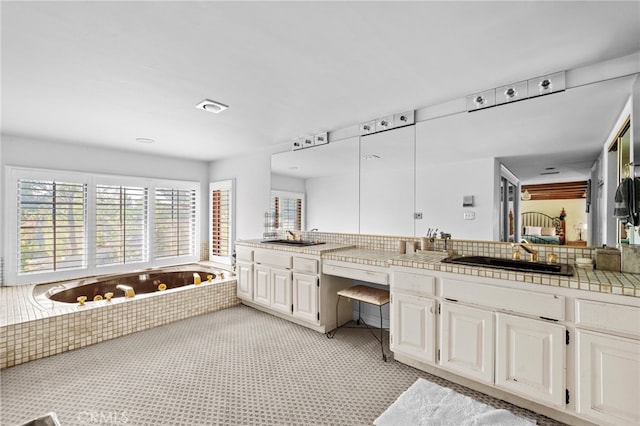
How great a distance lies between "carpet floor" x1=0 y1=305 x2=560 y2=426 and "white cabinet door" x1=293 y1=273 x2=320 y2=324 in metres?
0.19

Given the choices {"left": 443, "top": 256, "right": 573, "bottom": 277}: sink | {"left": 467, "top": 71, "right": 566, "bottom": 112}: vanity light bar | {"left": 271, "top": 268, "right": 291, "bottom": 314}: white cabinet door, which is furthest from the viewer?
{"left": 271, "top": 268, "right": 291, "bottom": 314}: white cabinet door

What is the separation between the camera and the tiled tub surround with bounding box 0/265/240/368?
2.39 m

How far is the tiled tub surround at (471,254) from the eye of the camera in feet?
5.25

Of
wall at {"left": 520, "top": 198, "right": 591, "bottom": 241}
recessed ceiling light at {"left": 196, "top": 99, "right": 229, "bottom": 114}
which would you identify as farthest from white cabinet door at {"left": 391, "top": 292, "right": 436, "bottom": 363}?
recessed ceiling light at {"left": 196, "top": 99, "right": 229, "bottom": 114}

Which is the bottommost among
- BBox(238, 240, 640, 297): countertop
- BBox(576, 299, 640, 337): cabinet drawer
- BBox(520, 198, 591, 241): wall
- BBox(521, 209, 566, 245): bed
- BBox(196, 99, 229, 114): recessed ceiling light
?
BBox(576, 299, 640, 337): cabinet drawer

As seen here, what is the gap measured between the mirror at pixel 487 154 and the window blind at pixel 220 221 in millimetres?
2419

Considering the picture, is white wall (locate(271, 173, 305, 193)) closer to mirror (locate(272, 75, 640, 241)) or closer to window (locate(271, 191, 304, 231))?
window (locate(271, 191, 304, 231))

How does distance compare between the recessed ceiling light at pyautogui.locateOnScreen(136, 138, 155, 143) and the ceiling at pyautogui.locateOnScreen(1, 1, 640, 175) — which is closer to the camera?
the ceiling at pyautogui.locateOnScreen(1, 1, 640, 175)

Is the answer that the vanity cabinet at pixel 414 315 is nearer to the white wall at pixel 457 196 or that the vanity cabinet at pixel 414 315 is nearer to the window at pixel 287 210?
the white wall at pixel 457 196

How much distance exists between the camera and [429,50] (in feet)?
5.83

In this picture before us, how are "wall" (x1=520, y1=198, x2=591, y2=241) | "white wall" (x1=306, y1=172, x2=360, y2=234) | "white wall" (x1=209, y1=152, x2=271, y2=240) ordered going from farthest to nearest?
"white wall" (x1=209, y1=152, x2=271, y2=240), "white wall" (x1=306, y1=172, x2=360, y2=234), "wall" (x1=520, y1=198, x2=591, y2=241)

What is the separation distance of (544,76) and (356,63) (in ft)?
4.43

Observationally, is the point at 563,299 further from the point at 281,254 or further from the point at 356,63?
the point at 281,254

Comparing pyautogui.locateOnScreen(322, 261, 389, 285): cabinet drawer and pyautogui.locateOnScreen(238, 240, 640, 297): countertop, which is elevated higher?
pyautogui.locateOnScreen(238, 240, 640, 297): countertop
